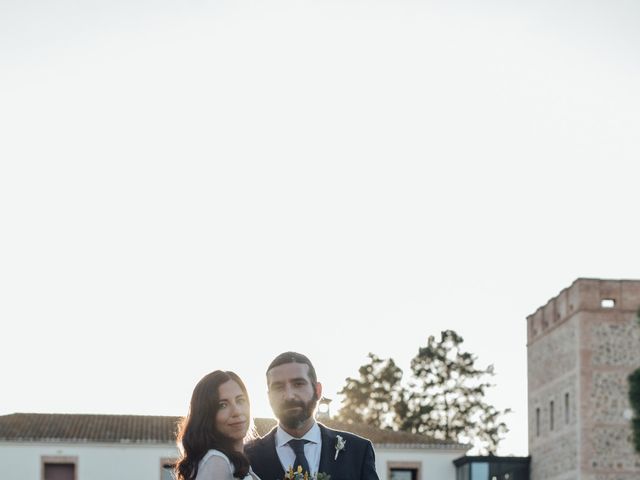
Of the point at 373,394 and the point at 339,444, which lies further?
the point at 373,394

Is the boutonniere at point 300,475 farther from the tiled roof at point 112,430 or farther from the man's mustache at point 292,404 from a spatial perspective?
the tiled roof at point 112,430

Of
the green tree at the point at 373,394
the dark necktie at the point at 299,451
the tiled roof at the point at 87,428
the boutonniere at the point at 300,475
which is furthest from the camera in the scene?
the green tree at the point at 373,394

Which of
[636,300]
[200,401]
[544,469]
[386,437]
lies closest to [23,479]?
[386,437]

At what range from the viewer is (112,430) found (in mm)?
38750

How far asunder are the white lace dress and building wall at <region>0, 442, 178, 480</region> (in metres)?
33.1

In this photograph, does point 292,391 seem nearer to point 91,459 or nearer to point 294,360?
point 294,360

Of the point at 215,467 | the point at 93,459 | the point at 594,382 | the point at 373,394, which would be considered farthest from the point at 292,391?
the point at 373,394

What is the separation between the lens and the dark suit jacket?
518cm

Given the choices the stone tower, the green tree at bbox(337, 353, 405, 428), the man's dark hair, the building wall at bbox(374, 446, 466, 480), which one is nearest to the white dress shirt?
the man's dark hair

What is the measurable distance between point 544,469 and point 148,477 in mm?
11503

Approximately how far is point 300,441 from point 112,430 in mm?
34423

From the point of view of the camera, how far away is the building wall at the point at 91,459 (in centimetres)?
3722

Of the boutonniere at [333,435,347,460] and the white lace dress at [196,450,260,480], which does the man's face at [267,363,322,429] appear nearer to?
the boutonniere at [333,435,347,460]

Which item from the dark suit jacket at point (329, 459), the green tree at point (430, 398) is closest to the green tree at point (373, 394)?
the green tree at point (430, 398)
